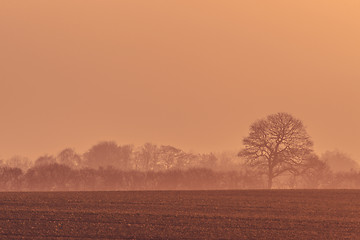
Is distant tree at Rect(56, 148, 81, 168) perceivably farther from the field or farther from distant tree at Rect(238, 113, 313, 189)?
the field

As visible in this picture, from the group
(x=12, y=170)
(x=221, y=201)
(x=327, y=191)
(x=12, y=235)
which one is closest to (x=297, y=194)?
(x=327, y=191)

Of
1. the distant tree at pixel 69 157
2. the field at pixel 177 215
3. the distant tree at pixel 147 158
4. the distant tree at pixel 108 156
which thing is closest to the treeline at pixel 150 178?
the field at pixel 177 215

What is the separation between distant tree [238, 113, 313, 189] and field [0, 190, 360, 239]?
27144 millimetres

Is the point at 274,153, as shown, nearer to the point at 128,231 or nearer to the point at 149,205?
the point at 149,205

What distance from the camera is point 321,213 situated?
171 ft

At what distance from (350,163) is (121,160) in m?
77.2

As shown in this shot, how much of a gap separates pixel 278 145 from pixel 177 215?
159 feet

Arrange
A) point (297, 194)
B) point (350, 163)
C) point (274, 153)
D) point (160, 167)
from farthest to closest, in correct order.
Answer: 1. point (350, 163)
2. point (160, 167)
3. point (274, 153)
4. point (297, 194)

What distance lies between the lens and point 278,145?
93.3 metres

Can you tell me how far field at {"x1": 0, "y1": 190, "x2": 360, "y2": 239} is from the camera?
40969 mm

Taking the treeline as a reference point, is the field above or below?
below

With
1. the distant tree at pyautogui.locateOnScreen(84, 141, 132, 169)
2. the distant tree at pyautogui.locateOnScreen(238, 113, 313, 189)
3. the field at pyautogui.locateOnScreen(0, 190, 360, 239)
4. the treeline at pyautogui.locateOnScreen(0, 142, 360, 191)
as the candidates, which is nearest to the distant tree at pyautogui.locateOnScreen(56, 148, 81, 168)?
the distant tree at pyautogui.locateOnScreen(84, 141, 132, 169)

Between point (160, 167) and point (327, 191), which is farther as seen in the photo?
point (160, 167)

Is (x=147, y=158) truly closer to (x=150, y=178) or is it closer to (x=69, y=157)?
(x=69, y=157)
